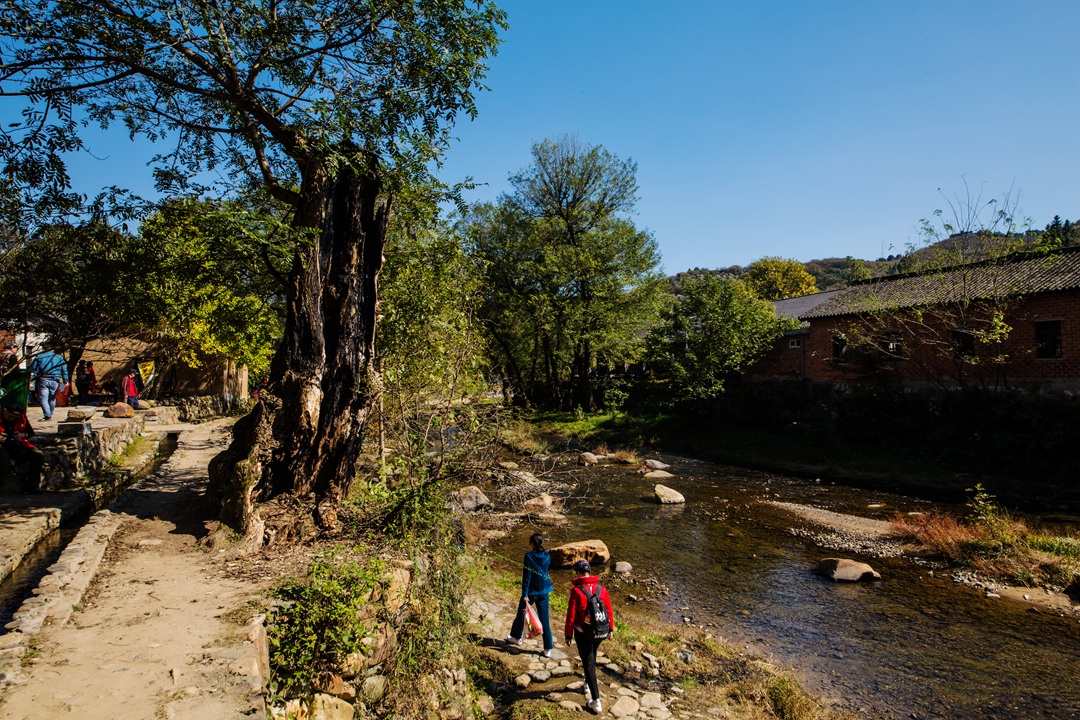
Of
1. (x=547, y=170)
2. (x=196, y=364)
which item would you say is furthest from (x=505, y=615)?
(x=547, y=170)

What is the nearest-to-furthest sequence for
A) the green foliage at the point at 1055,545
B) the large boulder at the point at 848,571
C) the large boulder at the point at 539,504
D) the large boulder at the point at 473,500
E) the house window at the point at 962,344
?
the large boulder at the point at 848,571
the green foliage at the point at 1055,545
the large boulder at the point at 473,500
the large boulder at the point at 539,504
the house window at the point at 962,344

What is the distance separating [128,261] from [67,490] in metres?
4.45

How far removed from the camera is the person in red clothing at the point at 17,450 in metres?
9.56

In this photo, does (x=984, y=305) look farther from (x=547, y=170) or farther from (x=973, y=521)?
(x=547, y=170)

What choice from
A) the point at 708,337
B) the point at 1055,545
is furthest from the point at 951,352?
the point at 1055,545

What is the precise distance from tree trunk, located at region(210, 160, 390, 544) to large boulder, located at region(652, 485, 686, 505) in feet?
35.1

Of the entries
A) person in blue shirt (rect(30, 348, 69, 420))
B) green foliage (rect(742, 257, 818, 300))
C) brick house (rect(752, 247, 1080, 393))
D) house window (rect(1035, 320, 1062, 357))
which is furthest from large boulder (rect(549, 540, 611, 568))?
green foliage (rect(742, 257, 818, 300))

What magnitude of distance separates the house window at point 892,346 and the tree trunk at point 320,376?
22.2 meters

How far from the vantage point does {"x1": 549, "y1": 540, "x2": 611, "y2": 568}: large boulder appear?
11.4 metres

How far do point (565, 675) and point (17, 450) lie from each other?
9929mm

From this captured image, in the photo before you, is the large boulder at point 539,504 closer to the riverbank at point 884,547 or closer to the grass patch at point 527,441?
the grass patch at point 527,441

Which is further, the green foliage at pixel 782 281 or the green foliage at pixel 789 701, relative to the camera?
the green foliage at pixel 782 281

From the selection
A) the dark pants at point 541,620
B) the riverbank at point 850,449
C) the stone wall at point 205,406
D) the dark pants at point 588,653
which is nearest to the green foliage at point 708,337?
the riverbank at point 850,449

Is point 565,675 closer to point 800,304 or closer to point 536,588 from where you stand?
point 536,588
